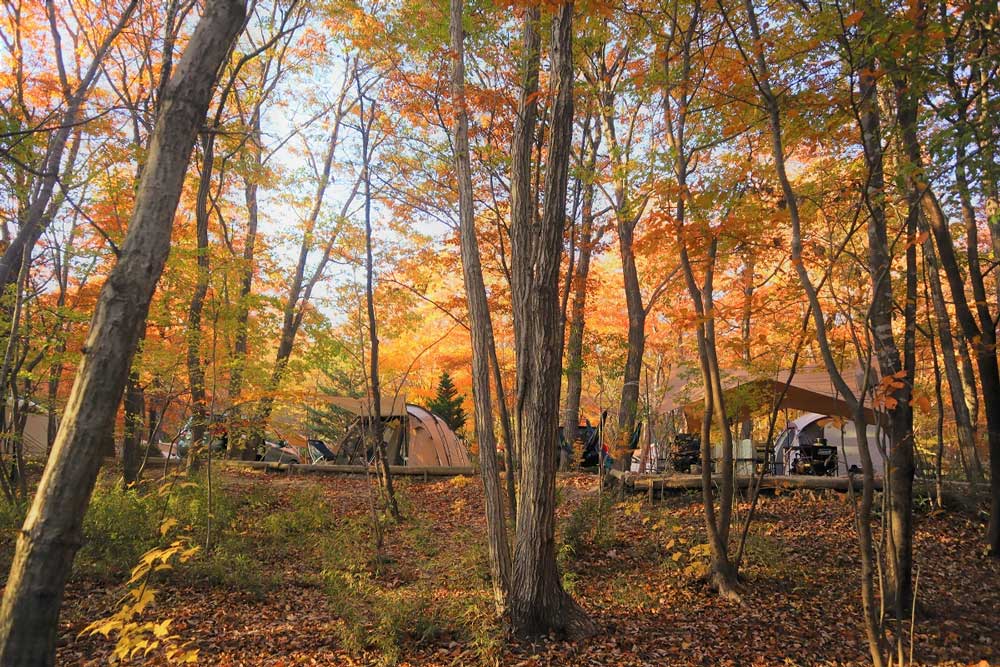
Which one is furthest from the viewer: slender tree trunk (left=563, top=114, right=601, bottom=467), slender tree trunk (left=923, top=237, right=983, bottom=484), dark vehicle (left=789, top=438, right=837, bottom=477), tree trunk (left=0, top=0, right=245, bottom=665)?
dark vehicle (left=789, top=438, right=837, bottom=477)

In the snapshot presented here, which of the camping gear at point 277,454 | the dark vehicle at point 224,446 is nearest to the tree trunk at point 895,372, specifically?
the dark vehicle at point 224,446

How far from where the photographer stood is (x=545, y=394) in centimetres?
468

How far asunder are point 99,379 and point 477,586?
3887 mm

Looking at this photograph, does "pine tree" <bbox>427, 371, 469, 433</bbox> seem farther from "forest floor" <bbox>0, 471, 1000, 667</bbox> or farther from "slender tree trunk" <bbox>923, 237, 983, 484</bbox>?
"slender tree trunk" <bbox>923, 237, 983, 484</bbox>

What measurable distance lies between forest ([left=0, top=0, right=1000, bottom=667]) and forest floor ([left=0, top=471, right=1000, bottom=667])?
0.13 ft

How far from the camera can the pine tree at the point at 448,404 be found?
53.5 feet

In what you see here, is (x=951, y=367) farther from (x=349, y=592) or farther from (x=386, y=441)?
(x=386, y=441)

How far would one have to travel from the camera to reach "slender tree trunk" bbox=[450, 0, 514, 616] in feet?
16.5

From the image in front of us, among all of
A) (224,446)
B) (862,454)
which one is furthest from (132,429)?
(862,454)

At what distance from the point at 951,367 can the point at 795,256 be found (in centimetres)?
617

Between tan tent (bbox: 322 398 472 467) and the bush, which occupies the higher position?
tan tent (bbox: 322 398 472 467)

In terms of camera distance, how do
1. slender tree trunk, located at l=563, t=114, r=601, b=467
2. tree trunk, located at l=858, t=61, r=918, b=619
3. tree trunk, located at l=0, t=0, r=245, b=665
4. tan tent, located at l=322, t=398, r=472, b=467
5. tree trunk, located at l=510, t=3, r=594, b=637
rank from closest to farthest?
tree trunk, located at l=0, t=0, r=245, b=665 < tree trunk, located at l=510, t=3, r=594, b=637 < tree trunk, located at l=858, t=61, r=918, b=619 < slender tree trunk, located at l=563, t=114, r=601, b=467 < tan tent, located at l=322, t=398, r=472, b=467

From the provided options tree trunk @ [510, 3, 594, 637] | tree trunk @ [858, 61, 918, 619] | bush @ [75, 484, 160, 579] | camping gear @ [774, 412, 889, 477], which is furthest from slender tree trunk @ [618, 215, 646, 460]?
bush @ [75, 484, 160, 579]

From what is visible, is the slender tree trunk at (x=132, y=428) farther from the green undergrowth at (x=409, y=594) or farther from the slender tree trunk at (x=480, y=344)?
the slender tree trunk at (x=480, y=344)
